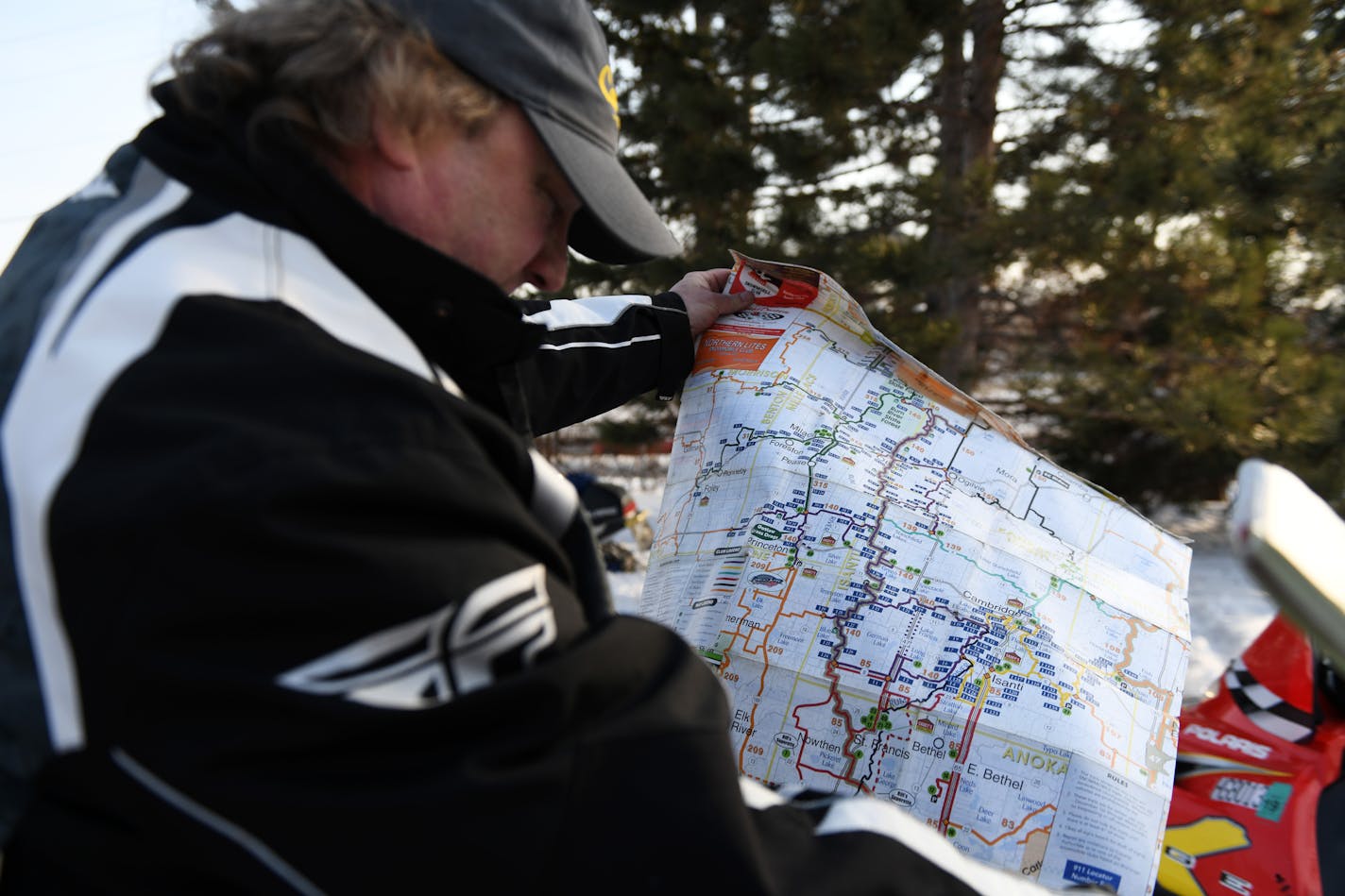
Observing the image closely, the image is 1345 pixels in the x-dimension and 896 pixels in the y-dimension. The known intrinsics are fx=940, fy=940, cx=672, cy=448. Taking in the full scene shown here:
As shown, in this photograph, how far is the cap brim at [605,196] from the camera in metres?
1.02

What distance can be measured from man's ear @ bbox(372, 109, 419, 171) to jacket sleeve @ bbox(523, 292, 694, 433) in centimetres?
70

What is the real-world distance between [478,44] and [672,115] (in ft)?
15.7

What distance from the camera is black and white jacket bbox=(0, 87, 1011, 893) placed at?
2.24ft

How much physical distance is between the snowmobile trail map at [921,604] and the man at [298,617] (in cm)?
48

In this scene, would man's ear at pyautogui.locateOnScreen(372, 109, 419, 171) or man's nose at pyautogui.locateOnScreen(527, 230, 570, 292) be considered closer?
man's ear at pyautogui.locateOnScreen(372, 109, 419, 171)

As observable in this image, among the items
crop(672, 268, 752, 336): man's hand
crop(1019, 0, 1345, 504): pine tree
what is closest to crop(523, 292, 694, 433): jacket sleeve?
crop(672, 268, 752, 336): man's hand

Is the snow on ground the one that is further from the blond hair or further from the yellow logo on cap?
the blond hair

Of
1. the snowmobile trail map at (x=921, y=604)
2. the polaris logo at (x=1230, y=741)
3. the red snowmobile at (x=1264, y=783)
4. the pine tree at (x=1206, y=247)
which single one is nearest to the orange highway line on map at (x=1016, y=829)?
the snowmobile trail map at (x=921, y=604)

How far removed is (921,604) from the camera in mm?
1436

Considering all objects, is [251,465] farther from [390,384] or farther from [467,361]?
[467,361]

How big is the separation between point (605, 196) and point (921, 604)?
79cm

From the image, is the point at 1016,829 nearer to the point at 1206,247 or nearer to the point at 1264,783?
the point at 1264,783

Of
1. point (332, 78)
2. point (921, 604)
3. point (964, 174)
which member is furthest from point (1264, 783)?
point (964, 174)

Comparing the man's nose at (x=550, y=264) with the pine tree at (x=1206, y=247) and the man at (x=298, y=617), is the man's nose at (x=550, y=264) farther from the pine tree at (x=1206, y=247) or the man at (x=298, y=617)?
the pine tree at (x=1206, y=247)
